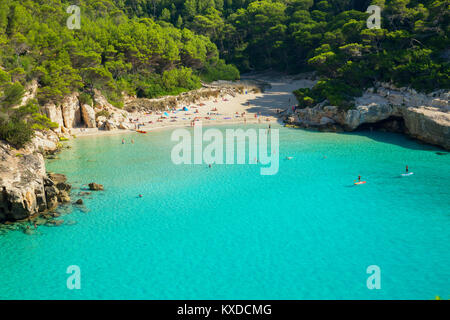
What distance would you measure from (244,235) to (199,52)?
49.0m

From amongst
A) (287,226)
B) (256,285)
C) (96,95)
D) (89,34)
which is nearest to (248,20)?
(89,34)

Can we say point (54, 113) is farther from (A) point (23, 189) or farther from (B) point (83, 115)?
(A) point (23, 189)

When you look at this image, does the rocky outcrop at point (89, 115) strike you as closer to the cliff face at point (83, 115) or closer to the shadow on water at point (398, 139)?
the cliff face at point (83, 115)

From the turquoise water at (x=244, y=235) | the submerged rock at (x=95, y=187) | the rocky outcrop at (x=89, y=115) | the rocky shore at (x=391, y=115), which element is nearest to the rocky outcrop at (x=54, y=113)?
the rocky outcrop at (x=89, y=115)

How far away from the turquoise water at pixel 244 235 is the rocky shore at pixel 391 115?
359 centimetres

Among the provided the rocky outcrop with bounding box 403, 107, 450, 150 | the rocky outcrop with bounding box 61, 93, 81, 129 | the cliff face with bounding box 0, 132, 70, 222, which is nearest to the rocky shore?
the rocky outcrop with bounding box 403, 107, 450, 150

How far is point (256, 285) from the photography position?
47.6ft

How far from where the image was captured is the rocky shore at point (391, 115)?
31938mm

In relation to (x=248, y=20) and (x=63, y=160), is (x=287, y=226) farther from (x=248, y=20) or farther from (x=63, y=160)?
(x=248, y=20)

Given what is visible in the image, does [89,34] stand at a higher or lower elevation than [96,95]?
higher

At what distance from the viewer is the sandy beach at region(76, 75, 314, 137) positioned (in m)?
42.8

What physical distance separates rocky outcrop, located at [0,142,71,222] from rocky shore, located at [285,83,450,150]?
28.0 m

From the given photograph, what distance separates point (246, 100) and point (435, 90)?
2565 cm

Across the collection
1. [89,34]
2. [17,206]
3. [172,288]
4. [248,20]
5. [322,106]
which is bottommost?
[172,288]
